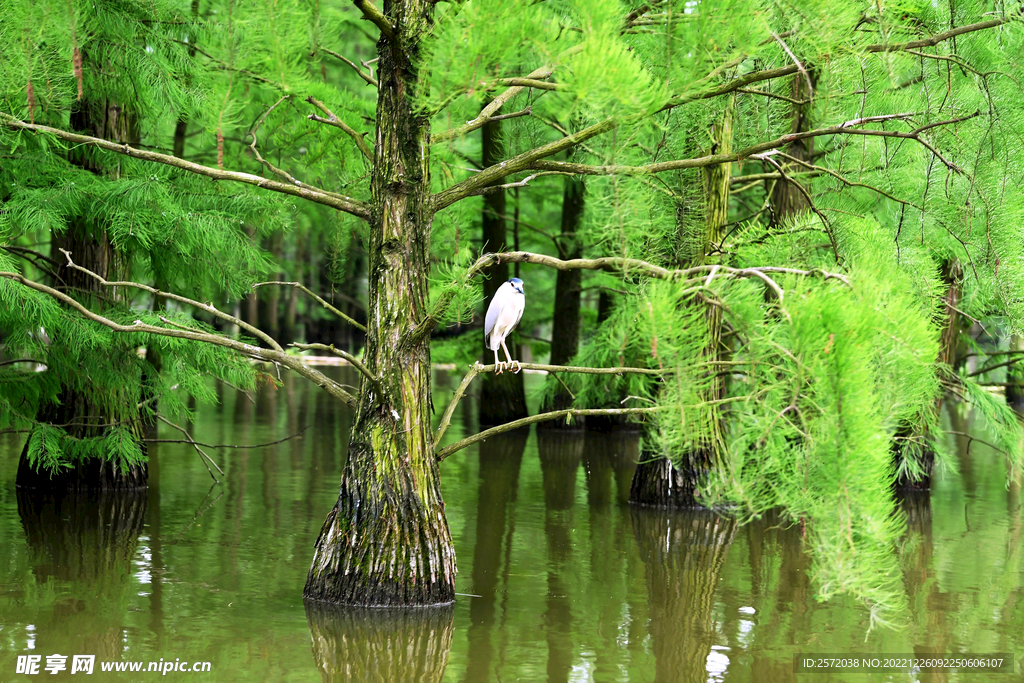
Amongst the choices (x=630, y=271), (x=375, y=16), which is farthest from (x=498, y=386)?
(x=630, y=271)

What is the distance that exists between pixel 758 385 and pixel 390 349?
8.63ft

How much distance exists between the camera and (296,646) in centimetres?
504

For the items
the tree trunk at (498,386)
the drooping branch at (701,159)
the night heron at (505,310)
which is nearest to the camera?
the drooping branch at (701,159)

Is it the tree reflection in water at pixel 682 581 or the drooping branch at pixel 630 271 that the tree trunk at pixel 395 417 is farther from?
the tree reflection in water at pixel 682 581

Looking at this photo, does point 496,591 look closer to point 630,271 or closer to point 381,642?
point 381,642

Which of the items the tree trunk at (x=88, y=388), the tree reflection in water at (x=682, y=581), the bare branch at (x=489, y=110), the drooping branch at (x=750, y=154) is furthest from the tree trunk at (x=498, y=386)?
the drooping branch at (x=750, y=154)

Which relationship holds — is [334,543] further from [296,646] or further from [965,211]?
[965,211]

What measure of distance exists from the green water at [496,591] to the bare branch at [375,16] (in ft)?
10.6

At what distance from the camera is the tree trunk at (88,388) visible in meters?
8.33

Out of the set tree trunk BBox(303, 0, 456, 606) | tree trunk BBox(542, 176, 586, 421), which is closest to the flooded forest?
tree trunk BBox(303, 0, 456, 606)

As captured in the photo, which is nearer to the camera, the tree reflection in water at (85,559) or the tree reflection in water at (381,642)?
the tree reflection in water at (381,642)

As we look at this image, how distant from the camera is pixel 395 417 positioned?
5.55 m

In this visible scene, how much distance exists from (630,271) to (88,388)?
5.78m

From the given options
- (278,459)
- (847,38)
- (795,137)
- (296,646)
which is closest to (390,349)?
(296,646)
